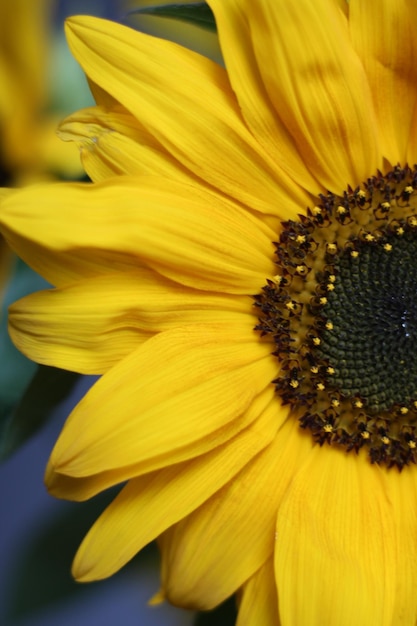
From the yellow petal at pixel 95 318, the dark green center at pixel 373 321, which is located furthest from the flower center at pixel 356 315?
the yellow petal at pixel 95 318

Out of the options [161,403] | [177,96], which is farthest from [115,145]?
[161,403]

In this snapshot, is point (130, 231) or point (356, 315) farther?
point (356, 315)

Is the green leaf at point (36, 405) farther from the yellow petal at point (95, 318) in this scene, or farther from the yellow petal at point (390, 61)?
the yellow petal at point (390, 61)

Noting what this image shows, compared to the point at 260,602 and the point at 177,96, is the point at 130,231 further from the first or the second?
the point at 260,602

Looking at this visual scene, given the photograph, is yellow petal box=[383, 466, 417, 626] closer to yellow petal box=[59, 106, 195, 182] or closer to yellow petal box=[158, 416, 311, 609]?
yellow petal box=[158, 416, 311, 609]

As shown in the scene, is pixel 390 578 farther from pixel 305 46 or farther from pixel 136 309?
pixel 305 46
